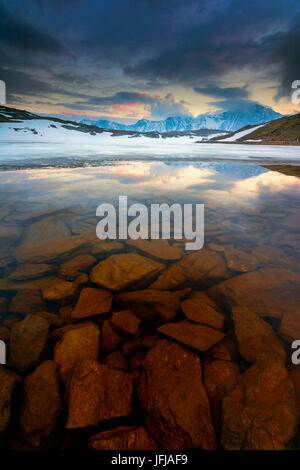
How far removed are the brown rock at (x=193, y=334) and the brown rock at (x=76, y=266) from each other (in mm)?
2107

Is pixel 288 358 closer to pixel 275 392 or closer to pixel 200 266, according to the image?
pixel 275 392

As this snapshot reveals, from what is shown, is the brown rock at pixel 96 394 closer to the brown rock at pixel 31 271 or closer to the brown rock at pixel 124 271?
the brown rock at pixel 124 271

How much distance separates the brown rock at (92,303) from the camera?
3.29m

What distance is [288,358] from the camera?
2699 mm

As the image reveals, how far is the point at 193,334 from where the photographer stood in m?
2.86

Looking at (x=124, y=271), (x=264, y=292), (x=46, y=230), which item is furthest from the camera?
(x=46, y=230)

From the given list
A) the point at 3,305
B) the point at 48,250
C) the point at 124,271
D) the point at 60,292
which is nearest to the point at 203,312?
the point at 124,271

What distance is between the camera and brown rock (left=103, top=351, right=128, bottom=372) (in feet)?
8.77

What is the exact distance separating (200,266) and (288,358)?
2.03m

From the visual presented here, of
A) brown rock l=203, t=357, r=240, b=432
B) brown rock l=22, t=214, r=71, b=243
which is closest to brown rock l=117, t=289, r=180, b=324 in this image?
brown rock l=203, t=357, r=240, b=432

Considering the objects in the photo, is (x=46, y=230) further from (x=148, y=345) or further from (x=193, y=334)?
(x=193, y=334)

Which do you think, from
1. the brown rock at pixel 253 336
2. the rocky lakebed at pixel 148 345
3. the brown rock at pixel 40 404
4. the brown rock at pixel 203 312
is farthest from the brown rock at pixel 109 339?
the brown rock at pixel 253 336

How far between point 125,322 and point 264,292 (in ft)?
8.06

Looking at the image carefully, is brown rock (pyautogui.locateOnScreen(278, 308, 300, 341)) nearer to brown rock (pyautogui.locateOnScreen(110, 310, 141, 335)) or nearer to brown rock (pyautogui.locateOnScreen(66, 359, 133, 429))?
brown rock (pyautogui.locateOnScreen(110, 310, 141, 335))
